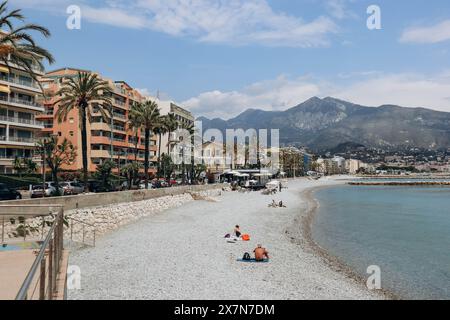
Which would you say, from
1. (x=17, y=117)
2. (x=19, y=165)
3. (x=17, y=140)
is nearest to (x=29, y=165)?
(x=19, y=165)

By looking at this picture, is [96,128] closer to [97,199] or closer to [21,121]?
[21,121]

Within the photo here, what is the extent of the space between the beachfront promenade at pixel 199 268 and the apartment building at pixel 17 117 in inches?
1309

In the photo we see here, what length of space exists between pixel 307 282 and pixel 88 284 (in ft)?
31.0

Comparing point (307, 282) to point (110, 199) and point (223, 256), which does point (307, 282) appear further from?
point (110, 199)

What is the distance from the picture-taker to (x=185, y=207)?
167ft

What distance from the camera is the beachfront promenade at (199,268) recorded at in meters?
16.4

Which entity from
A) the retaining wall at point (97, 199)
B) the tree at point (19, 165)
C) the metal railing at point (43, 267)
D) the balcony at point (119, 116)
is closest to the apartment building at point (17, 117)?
the tree at point (19, 165)

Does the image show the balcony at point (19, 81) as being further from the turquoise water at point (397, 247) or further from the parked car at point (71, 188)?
the turquoise water at point (397, 247)

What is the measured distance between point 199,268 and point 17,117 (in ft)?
167

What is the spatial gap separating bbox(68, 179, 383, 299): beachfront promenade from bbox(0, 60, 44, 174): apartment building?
109ft

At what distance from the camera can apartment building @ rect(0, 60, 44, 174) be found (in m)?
57.8

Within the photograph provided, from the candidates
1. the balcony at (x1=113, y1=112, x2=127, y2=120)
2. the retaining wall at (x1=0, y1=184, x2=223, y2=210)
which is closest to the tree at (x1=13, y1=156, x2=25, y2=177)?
the retaining wall at (x1=0, y1=184, x2=223, y2=210)

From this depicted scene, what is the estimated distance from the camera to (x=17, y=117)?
Answer: 60.5 m
